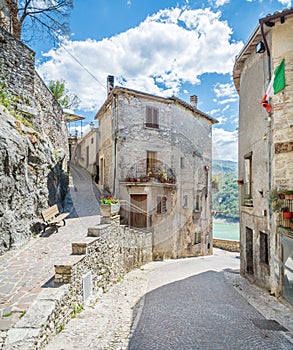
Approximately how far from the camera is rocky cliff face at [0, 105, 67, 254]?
7.20 meters

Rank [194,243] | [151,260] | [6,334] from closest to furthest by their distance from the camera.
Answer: [6,334] → [151,260] → [194,243]

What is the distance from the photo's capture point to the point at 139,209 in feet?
48.4

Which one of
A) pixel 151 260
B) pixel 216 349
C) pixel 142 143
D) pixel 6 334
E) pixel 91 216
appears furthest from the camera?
pixel 142 143

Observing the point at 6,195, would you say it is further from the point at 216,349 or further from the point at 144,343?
the point at 216,349

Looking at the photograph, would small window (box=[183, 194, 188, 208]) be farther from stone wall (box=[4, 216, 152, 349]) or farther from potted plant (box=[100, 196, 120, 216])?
potted plant (box=[100, 196, 120, 216])

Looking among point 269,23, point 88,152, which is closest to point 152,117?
point 269,23

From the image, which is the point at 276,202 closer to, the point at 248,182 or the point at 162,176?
the point at 248,182

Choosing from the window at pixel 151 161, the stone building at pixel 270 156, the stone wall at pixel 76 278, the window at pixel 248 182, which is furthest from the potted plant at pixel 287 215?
the window at pixel 151 161

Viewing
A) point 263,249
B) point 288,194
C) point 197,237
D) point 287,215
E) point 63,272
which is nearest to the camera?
point 63,272

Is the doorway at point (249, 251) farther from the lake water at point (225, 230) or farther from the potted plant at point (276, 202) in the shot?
the lake water at point (225, 230)

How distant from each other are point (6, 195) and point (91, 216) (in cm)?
558

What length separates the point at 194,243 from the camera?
18.6 metres

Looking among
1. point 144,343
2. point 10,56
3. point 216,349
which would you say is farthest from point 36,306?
point 10,56

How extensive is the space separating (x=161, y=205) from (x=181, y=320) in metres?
9.90
